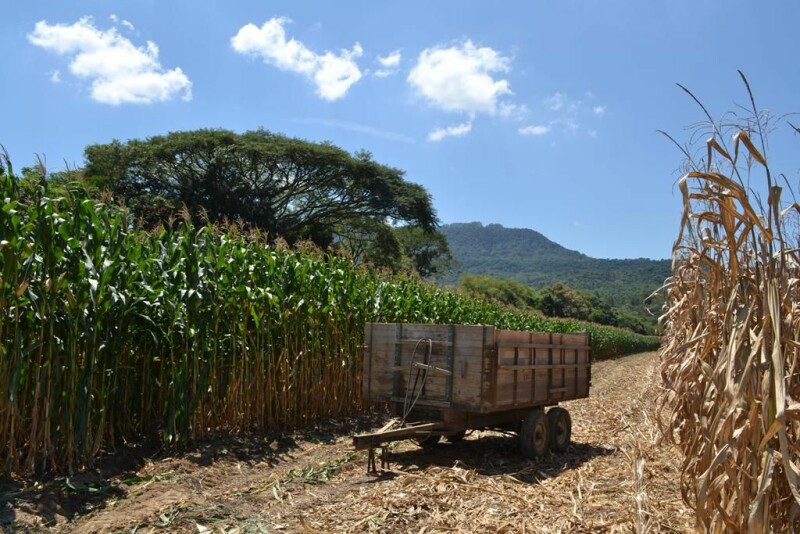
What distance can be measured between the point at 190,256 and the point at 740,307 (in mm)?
6350

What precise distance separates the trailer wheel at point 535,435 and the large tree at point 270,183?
2766cm

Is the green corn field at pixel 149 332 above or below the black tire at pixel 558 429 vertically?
above

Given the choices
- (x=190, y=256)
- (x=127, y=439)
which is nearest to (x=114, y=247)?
(x=190, y=256)

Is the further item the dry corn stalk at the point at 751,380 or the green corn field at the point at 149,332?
the green corn field at the point at 149,332

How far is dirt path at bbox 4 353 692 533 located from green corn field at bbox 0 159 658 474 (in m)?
0.70

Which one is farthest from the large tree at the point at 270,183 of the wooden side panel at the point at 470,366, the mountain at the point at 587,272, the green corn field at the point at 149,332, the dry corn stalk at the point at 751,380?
the mountain at the point at 587,272

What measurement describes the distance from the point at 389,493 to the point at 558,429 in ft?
12.2

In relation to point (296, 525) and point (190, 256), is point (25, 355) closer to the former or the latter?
point (190, 256)

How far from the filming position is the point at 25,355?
19.2 feet

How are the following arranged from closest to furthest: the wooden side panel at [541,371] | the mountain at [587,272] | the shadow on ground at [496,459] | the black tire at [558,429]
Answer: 1. the shadow on ground at [496,459]
2. the wooden side panel at [541,371]
3. the black tire at [558,429]
4. the mountain at [587,272]

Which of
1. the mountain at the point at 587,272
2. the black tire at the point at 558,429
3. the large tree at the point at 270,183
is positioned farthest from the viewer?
the mountain at the point at 587,272

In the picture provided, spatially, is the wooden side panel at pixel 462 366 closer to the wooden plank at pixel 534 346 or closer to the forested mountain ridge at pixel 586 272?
the wooden plank at pixel 534 346

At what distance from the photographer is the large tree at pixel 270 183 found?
34906mm

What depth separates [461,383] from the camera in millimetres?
7402
